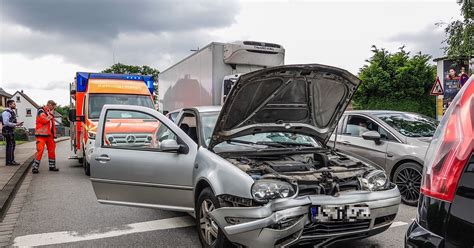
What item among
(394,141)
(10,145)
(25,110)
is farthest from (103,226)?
(25,110)

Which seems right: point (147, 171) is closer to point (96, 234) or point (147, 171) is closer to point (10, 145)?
point (96, 234)

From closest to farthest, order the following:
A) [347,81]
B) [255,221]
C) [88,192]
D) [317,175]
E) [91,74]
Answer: [255,221]
[317,175]
[347,81]
[88,192]
[91,74]

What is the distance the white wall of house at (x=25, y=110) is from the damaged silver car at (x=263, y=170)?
296 feet

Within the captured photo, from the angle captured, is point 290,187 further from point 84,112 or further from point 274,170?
point 84,112

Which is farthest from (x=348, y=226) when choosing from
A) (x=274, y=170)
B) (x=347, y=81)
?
(x=347, y=81)

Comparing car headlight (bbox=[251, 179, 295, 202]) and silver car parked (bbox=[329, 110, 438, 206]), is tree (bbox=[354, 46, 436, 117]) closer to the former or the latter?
silver car parked (bbox=[329, 110, 438, 206])

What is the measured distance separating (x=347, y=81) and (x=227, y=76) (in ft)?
23.0

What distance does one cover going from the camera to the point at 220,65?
1129 centimetres

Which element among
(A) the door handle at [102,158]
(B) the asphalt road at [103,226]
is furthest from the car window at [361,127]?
(A) the door handle at [102,158]

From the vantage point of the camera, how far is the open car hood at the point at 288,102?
4082 mm

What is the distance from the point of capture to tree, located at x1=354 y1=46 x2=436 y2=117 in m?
22.6

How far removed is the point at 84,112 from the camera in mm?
9883

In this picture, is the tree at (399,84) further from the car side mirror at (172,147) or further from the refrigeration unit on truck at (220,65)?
the car side mirror at (172,147)

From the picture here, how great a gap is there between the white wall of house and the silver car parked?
89537mm
